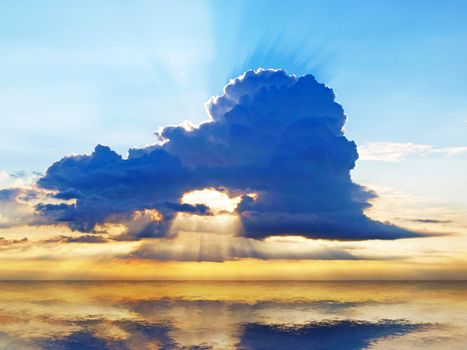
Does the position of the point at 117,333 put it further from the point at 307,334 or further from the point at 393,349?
the point at 393,349

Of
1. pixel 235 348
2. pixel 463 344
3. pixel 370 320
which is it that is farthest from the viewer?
pixel 370 320

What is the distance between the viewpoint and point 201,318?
178 m

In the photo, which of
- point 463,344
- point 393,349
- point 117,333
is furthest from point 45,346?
point 463,344

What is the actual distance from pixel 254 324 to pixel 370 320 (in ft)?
144

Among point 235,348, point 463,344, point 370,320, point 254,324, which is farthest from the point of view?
point 370,320

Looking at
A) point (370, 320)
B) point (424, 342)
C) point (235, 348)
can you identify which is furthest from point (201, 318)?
point (424, 342)

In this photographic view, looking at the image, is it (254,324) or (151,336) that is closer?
(151,336)

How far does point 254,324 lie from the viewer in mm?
160625

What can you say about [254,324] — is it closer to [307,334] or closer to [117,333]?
[307,334]

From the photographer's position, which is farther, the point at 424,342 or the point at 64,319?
the point at 64,319

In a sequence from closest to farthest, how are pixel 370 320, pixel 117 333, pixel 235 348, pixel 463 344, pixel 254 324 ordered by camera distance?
pixel 235 348, pixel 463 344, pixel 117 333, pixel 254 324, pixel 370 320

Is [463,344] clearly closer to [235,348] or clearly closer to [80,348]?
[235,348]

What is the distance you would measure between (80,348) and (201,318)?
71.4 metres

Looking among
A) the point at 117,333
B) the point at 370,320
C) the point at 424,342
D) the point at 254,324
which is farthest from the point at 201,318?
the point at 424,342
